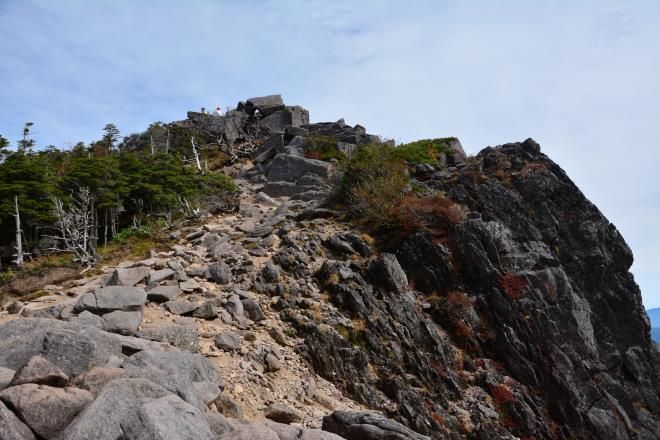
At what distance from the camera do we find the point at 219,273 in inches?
593

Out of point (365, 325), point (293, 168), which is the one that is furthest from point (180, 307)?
point (293, 168)

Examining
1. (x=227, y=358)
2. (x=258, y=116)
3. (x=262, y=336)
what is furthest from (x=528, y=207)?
(x=258, y=116)

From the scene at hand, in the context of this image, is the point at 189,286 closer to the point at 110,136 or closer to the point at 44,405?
the point at 44,405

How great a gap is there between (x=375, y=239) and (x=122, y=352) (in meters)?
11.4

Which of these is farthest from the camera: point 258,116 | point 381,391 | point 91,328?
point 258,116

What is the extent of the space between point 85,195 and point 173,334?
13629 millimetres

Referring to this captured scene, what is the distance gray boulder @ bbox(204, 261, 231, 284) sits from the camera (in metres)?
14.9

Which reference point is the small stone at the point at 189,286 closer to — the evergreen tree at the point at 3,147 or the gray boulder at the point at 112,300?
the gray boulder at the point at 112,300

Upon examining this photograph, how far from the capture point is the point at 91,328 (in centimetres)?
865

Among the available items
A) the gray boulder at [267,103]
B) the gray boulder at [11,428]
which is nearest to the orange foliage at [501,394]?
the gray boulder at [11,428]

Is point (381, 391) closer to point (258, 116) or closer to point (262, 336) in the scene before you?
point (262, 336)

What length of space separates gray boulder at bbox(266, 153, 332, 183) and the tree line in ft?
10.5

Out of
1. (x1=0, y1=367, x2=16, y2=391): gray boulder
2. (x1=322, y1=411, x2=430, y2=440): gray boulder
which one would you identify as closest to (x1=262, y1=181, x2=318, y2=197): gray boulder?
(x1=322, y1=411, x2=430, y2=440): gray boulder

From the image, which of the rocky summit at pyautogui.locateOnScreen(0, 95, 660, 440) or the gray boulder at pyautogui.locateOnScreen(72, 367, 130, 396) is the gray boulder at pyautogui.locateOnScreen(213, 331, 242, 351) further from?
the gray boulder at pyautogui.locateOnScreen(72, 367, 130, 396)
